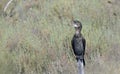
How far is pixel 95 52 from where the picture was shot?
21.5 feet

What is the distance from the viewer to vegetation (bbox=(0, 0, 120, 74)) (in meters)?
6.31

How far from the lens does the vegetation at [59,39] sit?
20.7 ft

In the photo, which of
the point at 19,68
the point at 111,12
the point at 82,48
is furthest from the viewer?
the point at 111,12

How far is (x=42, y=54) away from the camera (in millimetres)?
6387

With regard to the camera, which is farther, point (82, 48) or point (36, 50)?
point (36, 50)

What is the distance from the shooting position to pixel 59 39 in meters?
6.59

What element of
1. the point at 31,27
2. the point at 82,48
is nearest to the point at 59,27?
the point at 31,27

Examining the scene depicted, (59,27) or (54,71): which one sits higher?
(59,27)

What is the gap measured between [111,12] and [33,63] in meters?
1.97

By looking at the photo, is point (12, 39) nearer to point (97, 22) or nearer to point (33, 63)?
point (33, 63)

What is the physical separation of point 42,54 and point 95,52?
0.85m

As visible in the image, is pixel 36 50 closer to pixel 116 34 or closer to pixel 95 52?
pixel 95 52

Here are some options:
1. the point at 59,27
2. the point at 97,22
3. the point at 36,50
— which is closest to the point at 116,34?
the point at 97,22

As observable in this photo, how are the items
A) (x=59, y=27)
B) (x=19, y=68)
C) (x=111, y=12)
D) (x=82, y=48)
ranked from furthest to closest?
(x=111, y=12), (x=59, y=27), (x=19, y=68), (x=82, y=48)
